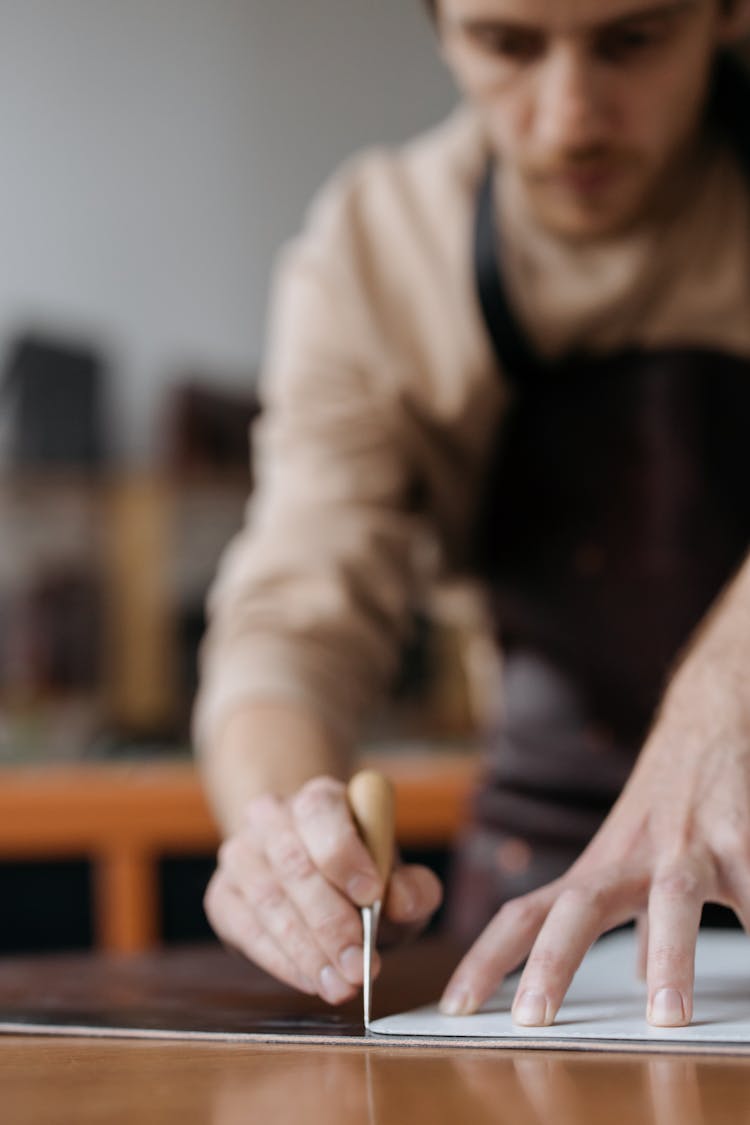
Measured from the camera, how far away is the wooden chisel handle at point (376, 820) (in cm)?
69

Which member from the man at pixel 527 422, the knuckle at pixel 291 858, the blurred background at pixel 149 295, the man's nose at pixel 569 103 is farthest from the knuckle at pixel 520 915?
the blurred background at pixel 149 295

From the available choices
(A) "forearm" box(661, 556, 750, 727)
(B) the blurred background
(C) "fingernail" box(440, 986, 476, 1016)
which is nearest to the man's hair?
(A) "forearm" box(661, 556, 750, 727)

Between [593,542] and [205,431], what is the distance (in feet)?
6.95

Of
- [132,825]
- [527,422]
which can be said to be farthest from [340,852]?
[132,825]

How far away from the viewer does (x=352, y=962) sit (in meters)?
0.67

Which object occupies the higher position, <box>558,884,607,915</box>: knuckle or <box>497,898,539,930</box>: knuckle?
<box>558,884,607,915</box>: knuckle

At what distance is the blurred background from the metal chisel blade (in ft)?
7.21

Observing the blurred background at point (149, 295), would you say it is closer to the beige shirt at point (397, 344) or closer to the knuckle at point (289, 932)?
the beige shirt at point (397, 344)

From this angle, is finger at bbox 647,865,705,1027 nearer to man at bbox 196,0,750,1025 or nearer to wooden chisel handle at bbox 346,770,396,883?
wooden chisel handle at bbox 346,770,396,883

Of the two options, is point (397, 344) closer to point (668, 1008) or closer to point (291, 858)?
point (291, 858)

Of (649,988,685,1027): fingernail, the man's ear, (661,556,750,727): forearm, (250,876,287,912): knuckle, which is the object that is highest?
the man's ear

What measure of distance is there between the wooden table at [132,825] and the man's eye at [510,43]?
1031 millimetres

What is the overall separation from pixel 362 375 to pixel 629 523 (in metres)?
0.25

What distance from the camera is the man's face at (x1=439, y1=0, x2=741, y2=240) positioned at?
876mm
